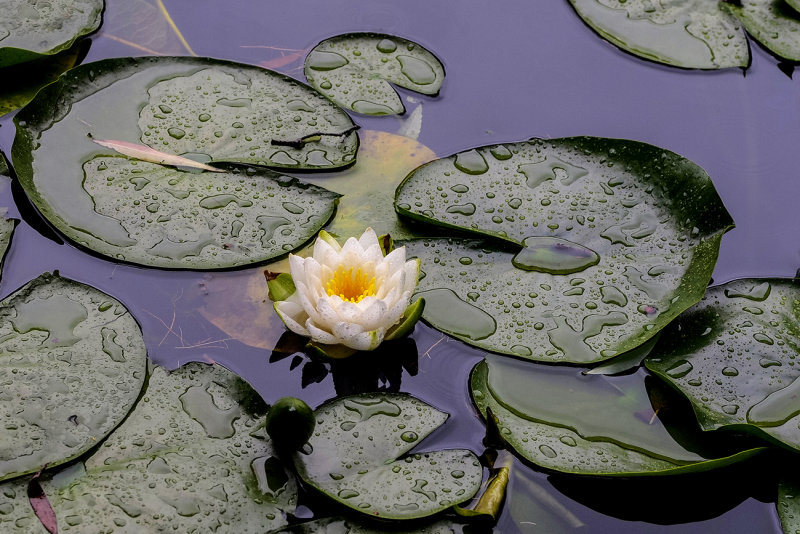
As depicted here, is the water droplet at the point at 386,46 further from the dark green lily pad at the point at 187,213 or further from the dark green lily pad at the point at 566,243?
the dark green lily pad at the point at 187,213

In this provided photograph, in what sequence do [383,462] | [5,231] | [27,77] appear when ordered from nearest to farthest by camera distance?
[383,462]
[5,231]
[27,77]

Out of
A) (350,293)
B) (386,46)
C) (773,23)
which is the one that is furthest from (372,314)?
(773,23)

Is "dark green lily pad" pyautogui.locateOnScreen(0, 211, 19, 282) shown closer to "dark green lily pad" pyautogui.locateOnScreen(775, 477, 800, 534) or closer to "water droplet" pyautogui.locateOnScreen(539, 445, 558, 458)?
"water droplet" pyautogui.locateOnScreen(539, 445, 558, 458)

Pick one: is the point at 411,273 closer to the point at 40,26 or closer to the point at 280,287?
the point at 280,287

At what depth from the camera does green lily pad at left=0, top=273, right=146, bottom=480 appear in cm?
239

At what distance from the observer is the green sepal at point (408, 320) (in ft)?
8.93

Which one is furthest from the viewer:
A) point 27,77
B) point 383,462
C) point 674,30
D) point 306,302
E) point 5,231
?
point 674,30

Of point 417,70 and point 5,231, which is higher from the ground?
point 417,70

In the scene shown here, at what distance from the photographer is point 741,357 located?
9.13 feet

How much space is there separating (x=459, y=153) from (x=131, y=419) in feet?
5.89

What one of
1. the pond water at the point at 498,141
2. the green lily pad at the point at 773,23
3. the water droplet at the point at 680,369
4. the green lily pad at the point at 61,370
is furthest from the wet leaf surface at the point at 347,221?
the green lily pad at the point at 773,23

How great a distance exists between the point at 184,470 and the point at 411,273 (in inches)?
40.6

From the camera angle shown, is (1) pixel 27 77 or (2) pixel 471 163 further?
(1) pixel 27 77

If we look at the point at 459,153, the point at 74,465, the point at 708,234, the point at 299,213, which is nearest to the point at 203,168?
the point at 299,213
